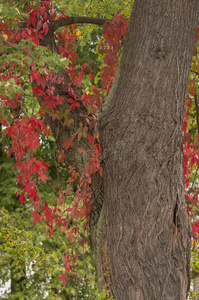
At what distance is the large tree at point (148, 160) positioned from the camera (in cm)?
231

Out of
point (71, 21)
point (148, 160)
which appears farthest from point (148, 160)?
point (71, 21)

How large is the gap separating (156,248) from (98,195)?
0.81 meters

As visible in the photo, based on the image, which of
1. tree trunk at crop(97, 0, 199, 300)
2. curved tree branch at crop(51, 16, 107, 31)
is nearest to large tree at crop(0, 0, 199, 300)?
tree trunk at crop(97, 0, 199, 300)

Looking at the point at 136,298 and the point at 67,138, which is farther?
the point at 67,138

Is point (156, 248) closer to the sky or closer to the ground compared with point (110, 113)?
closer to the ground

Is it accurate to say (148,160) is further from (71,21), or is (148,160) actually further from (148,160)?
(71,21)

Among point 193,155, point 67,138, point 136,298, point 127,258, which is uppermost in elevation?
point 67,138

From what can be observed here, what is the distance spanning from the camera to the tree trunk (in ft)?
7.57

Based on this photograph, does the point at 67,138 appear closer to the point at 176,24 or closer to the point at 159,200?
the point at 159,200

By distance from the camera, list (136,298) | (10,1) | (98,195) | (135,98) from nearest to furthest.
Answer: (136,298), (135,98), (98,195), (10,1)

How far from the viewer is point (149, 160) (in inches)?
93.5

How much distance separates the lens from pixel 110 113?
2.58 m

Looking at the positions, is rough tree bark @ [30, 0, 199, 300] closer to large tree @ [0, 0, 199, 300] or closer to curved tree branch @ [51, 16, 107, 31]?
large tree @ [0, 0, 199, 300]

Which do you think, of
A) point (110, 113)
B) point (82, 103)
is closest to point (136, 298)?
point (110, 113)
